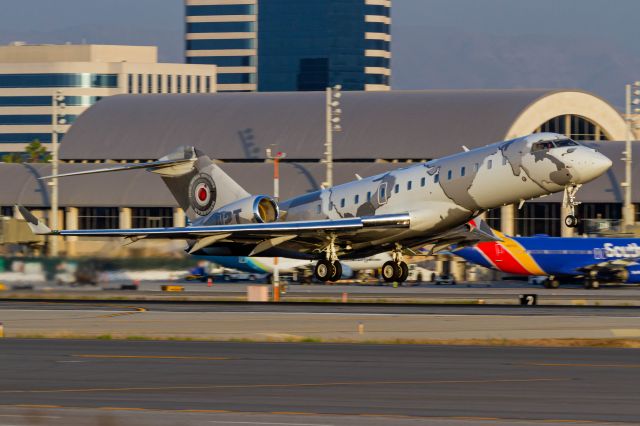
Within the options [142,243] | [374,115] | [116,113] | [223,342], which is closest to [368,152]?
[374,115]

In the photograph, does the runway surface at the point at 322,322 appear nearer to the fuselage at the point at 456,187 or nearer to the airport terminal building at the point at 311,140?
the fuselage at the point at 456,187

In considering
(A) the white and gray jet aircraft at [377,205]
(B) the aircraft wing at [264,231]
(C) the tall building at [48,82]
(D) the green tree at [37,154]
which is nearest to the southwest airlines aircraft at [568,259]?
(A) the white and gray jet aircraft at [377,205]

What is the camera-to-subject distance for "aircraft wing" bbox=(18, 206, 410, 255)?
131 ft

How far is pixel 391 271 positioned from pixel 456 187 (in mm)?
4710

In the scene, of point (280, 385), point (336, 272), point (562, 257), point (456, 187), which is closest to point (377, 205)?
point (336, 272)

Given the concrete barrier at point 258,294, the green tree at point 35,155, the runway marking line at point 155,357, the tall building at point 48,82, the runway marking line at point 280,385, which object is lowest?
the runway marking line at point 280,385

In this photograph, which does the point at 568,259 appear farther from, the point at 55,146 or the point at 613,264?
the point at 55,146

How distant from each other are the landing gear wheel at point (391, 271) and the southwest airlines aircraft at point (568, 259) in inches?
890

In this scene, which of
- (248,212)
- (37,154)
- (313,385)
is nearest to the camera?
(313,385)

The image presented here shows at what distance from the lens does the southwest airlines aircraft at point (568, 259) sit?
63469mm

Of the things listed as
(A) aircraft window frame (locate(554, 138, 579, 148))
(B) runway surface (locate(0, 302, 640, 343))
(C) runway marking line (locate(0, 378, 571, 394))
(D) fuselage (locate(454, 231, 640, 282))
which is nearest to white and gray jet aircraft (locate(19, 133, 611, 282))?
(A) aircraft window frame (locate(554, 138, 579, 148))

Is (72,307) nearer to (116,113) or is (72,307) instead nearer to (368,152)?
(368,152)

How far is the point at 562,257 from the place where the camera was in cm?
6356

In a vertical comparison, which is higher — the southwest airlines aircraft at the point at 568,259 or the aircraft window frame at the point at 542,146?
the aircraft window frame at the point at 542,146
